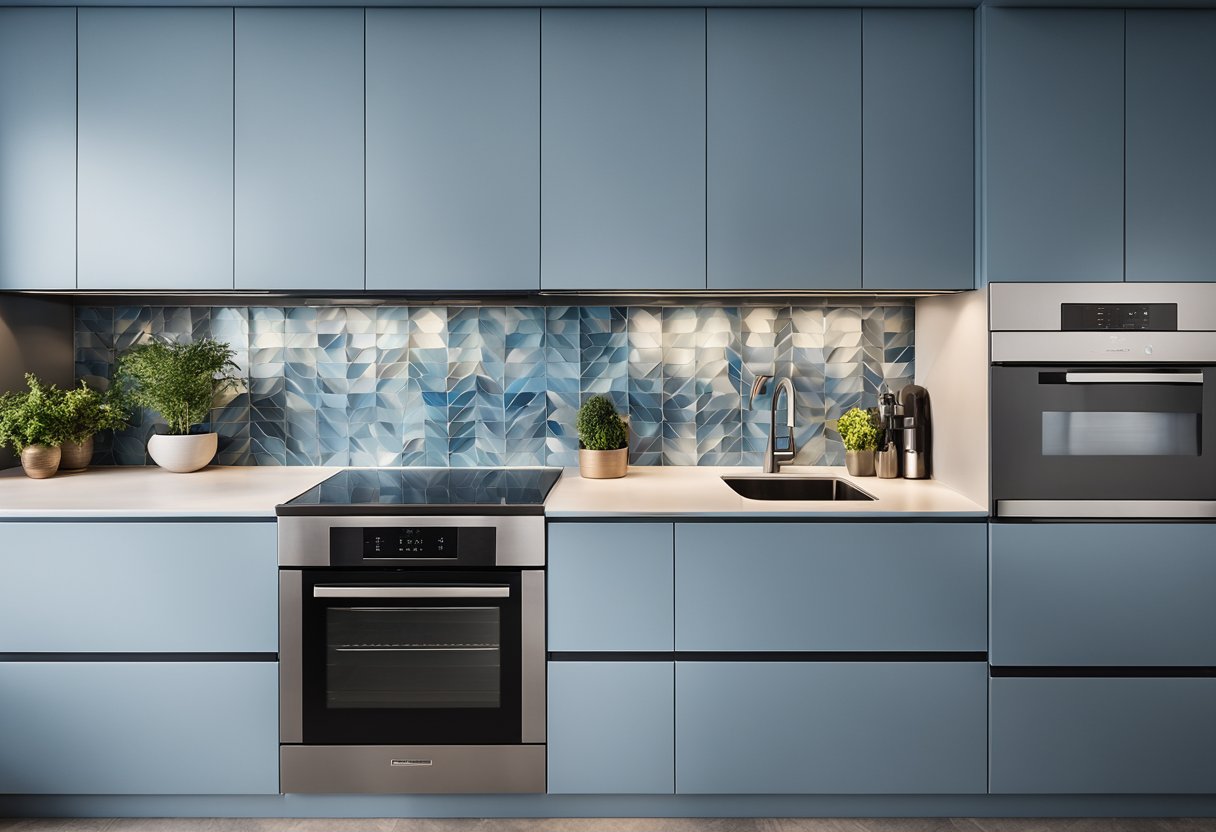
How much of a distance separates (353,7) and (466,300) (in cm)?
93

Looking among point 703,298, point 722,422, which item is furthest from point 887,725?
point 703,298

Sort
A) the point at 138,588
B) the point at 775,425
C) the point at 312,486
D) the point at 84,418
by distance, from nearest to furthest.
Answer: the point at 138,588
the point at 312,486
the point at 84,418
the point at 775,425

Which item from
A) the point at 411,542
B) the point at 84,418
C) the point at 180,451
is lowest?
the point at 411,542

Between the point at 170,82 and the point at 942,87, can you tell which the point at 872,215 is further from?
the point at 170,82

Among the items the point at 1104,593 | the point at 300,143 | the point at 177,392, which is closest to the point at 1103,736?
the point at 1104,593

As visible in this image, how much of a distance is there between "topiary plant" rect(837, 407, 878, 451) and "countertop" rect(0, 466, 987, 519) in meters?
0.11

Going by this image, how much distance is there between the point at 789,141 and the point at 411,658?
179cm

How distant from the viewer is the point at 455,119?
2.24 meters

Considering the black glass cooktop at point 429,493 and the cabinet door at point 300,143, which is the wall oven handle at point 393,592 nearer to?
the black glass cooktop at point 429,493

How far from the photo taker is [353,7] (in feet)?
7.36

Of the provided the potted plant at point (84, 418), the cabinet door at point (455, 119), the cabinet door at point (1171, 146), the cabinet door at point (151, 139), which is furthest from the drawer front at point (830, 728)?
the potted plant at point (84, 418)

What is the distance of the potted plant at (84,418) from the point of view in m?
2.47

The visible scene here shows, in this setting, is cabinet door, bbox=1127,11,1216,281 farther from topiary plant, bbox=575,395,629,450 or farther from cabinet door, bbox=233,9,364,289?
cabinet door, bbox=233,9,364,289

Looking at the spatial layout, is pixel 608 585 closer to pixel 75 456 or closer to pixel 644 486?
pixel 644 486
